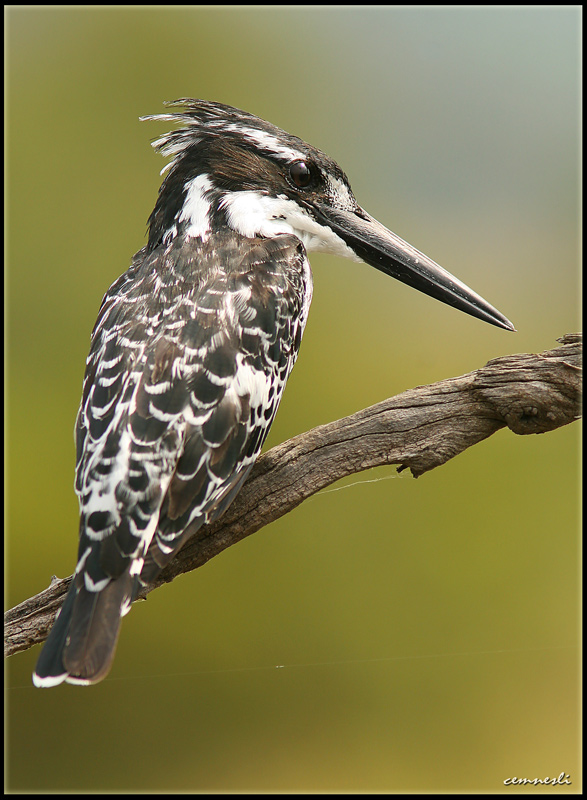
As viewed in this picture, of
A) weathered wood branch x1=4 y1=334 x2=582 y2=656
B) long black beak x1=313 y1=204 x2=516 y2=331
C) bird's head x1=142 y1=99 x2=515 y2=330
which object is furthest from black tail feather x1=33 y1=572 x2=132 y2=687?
long black beak x1=313 y1=204 x2=516 y2=331

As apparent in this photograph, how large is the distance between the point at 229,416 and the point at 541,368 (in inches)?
25.0

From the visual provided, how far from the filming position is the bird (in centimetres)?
120

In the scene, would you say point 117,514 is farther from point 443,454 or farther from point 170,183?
point 170,183

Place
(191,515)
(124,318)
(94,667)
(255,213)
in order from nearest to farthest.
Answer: (94,667), (191,515), (124,318), (255,213)

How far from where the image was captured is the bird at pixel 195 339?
1.20 metres

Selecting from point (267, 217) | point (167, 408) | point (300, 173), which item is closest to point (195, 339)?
point (167, 408)

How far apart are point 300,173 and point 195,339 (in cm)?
49

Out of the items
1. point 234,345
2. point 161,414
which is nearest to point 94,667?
point 161,414

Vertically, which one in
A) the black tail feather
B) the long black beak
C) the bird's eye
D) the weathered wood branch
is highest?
the bird's eye

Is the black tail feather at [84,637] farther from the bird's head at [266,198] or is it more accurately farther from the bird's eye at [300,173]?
the bird's eye at [300,173]

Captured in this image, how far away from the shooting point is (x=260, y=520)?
1.47m

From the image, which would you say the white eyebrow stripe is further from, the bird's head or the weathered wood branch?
the weathered wood branch

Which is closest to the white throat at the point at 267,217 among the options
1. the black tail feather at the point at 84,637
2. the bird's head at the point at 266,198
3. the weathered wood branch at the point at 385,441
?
the bird's head at the point at 266,198

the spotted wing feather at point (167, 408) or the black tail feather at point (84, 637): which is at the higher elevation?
the spotted wing feather at point (167, 408)
